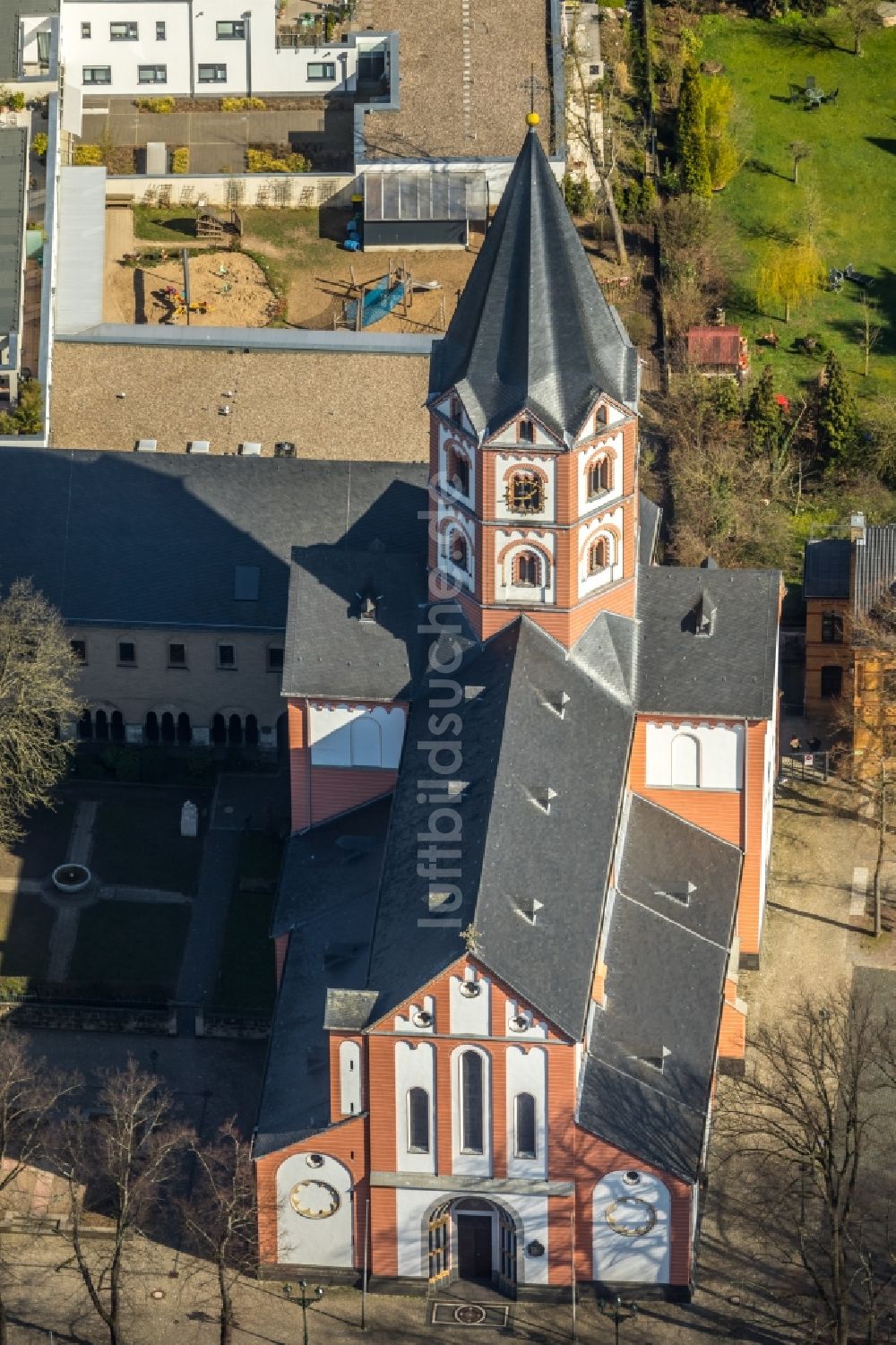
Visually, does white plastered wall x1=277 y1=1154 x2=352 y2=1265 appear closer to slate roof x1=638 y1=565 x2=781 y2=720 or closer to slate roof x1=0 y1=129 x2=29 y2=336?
slate roof x1=638 y1=565 x2=781 y2=720

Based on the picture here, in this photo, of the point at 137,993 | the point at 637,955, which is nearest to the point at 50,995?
the point at 137,993

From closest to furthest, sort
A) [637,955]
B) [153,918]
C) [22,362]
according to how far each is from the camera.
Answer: [637,955] < [153,918] < [22,362]

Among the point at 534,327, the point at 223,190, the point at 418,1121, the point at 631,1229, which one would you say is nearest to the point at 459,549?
the point at 534,327

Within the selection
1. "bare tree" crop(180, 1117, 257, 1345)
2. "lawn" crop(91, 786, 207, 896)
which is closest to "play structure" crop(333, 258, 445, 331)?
"lawn" crop(91, 786, 207, 896)

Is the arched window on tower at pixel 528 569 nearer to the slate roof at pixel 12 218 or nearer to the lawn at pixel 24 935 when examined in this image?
the lawn at pixel 24 935

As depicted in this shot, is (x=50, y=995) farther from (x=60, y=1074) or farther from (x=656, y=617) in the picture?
(x=656, y=617)

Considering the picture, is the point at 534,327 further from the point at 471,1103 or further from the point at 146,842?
the point at 146,842

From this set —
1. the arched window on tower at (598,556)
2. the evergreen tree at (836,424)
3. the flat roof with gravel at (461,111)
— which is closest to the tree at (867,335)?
the evergreen tree at (836,424)
